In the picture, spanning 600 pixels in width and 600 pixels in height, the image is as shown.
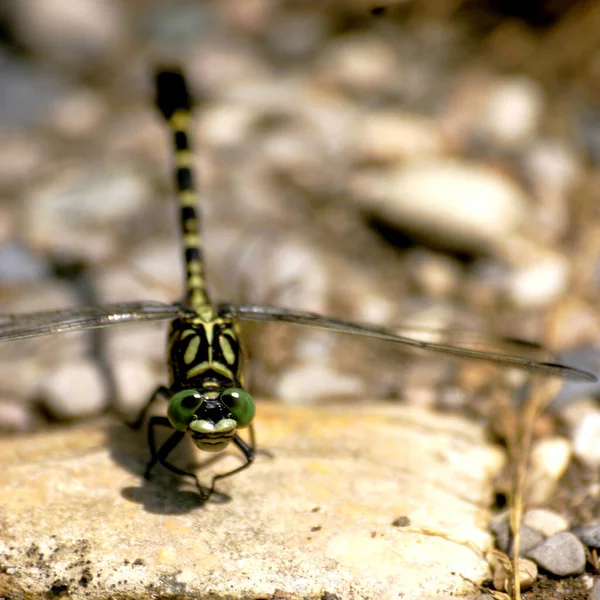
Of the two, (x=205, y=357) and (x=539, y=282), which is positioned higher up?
(x=539, y=282)

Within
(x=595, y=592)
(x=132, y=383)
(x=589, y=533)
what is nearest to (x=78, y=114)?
(x=132, y=383)

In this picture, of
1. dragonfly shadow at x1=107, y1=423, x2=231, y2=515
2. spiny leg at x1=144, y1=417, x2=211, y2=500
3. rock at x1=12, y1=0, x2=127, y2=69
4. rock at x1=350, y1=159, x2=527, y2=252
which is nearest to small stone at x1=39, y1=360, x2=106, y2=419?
dragonfly shadow at x1=107, y1=423, x2=231, y2=515

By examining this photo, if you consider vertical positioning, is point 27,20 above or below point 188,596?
above

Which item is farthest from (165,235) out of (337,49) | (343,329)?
(337,49)

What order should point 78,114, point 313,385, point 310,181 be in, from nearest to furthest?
1. point 313,385
2. point 310,181
3. point 78,114

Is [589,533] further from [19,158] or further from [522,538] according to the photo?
[19,158]

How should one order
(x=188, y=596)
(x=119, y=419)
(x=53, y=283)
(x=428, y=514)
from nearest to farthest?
1. (x=188, y=596)
2. (x=428, y=514)
3. (x=119, y=419)
4. (x=53, y=283)

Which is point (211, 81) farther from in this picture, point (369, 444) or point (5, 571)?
point (5, 571)
